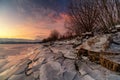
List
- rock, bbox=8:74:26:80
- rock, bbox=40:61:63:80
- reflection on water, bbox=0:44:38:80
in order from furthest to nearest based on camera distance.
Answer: reflection on water, bbox=0:44:38:80, rock, bbox=8:74:26:80, rock, bbox=40:61:63:80

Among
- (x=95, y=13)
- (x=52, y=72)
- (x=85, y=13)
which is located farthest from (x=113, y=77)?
(x=85, y=13)

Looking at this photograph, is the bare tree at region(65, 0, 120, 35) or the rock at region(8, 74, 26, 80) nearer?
the rock at region(8, 74, 26, 80)

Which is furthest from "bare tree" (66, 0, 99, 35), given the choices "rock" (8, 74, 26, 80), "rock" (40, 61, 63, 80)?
"rock" (8, 74, 26, 80)

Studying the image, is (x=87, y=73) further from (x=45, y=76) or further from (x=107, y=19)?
(x=107, y=19)

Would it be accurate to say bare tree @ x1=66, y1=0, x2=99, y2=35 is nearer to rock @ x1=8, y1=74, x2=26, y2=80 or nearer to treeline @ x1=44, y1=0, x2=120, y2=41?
treeline @ x1=44, y1=0, x2=120, y2=41

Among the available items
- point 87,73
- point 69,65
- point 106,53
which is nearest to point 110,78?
point 87,73

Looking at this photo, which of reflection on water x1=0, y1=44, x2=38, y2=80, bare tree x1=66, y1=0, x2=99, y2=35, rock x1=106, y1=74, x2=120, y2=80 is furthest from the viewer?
bare tree x1=66, y1=0, x2=99, y2=35

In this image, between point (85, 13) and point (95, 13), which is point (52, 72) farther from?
point (85, 13)

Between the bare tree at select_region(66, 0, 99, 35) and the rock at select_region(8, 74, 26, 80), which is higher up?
the bare tree at select_region(66, 0, 99, 35)

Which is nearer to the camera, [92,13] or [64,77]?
[64,77]

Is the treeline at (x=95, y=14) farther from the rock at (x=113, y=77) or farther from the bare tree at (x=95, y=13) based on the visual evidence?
the rock at (x=113, y=77)

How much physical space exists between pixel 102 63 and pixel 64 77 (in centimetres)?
130

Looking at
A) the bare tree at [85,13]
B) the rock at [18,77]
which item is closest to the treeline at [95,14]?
the bare tree at [85,13]

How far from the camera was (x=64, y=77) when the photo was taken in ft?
16.0
